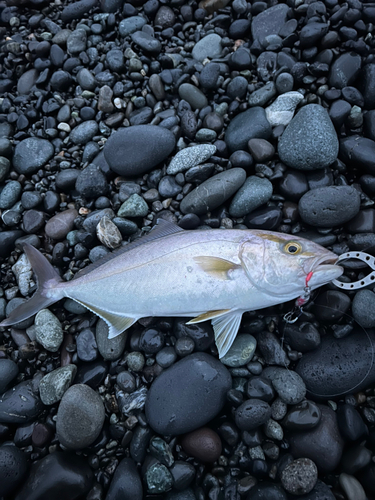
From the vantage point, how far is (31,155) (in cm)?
415

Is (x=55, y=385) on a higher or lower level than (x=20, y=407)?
higher

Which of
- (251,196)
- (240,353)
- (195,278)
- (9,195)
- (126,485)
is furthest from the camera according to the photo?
(9,195)

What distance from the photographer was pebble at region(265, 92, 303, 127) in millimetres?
3607

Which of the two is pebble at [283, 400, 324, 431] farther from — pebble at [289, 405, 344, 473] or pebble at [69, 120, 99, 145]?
pebble at [69, 120, 99, 145]

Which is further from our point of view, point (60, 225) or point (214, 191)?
point (60, 225)

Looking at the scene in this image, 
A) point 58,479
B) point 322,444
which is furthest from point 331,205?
point 58,479

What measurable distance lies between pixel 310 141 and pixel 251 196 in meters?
0.89

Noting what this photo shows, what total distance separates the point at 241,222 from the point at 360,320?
1.64 meters

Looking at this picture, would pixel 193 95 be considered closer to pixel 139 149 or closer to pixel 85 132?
pixel 139 149

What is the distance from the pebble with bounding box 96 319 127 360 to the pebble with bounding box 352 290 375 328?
2.52m

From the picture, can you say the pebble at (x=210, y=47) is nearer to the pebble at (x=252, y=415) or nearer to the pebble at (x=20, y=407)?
the pebble at (x=252, y=415)

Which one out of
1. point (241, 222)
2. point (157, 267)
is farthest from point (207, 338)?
point (241, 222)

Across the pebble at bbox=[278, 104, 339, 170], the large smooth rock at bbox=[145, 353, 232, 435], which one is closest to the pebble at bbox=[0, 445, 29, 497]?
the large smooth rock at bbox=[145, 353, 232, 435]

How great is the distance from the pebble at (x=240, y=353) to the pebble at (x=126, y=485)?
1.38 m
